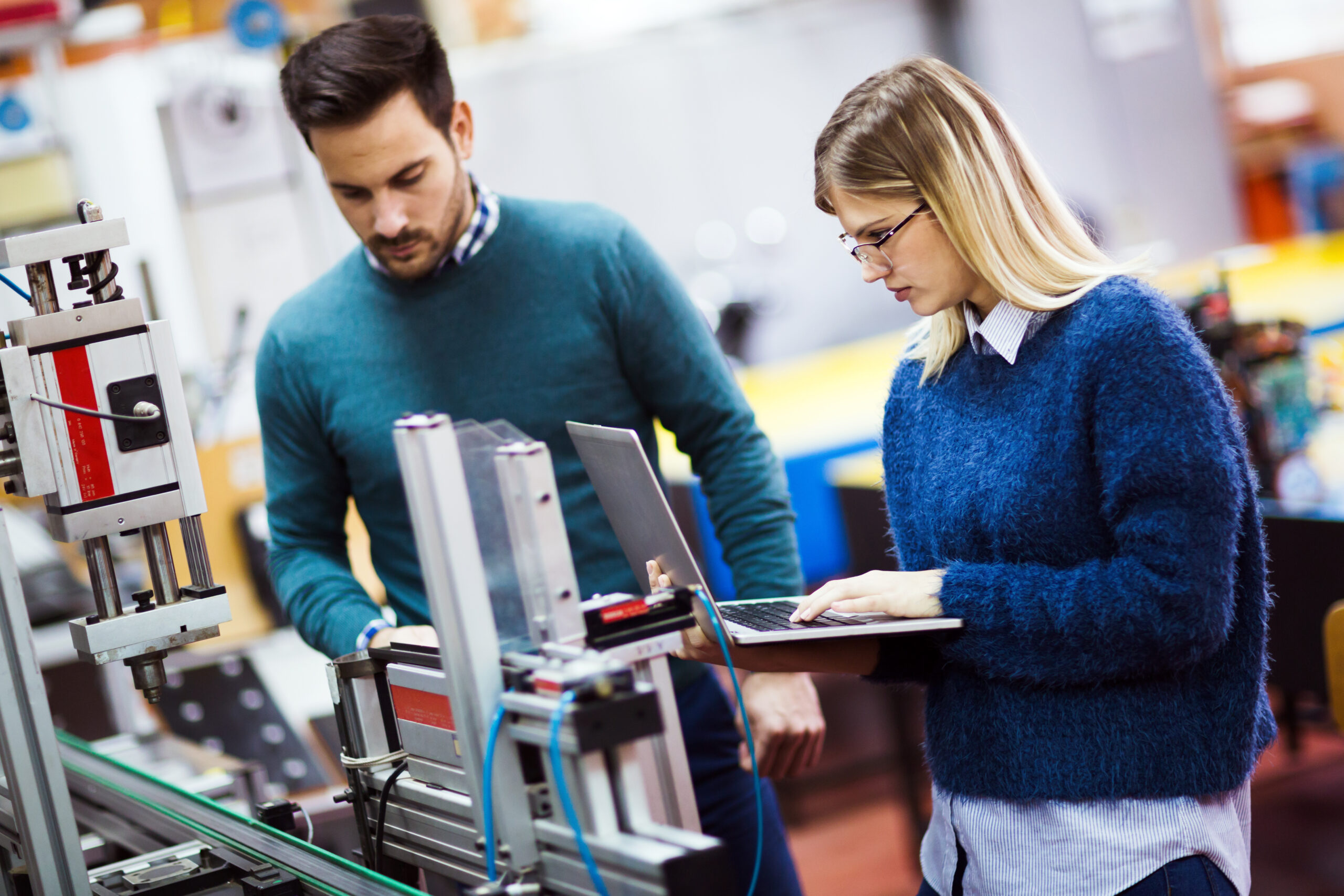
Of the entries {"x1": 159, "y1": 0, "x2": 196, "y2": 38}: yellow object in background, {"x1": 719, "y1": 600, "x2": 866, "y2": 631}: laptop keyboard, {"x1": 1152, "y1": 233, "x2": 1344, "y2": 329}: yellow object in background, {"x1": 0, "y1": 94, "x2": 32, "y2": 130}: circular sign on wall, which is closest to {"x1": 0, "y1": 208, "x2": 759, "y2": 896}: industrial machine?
{"x1": 719, "y1": 600, "x2": 866, "y2": 631}: laptop keyboard

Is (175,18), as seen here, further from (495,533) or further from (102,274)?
(495,533)

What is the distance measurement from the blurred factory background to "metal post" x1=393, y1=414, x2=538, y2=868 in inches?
23.1

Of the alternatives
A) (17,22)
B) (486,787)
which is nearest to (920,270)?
(486,787)

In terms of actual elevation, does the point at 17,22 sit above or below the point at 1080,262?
above

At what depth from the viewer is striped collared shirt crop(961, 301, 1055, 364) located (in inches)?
45.1

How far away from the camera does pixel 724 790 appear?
161 centimetres

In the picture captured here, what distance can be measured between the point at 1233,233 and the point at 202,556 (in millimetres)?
5987

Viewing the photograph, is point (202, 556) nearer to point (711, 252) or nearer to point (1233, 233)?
point (711, 252)

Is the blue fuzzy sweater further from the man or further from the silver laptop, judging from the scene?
the man

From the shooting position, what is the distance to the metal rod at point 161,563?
1.22m

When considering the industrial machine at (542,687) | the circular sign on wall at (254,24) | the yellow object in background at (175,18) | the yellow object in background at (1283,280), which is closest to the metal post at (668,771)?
the industrial machine at (542,687)

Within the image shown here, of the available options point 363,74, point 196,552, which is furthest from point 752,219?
point 196,552

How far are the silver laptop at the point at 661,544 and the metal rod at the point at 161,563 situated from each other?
403 millimetres

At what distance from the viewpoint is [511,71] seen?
5.20m
